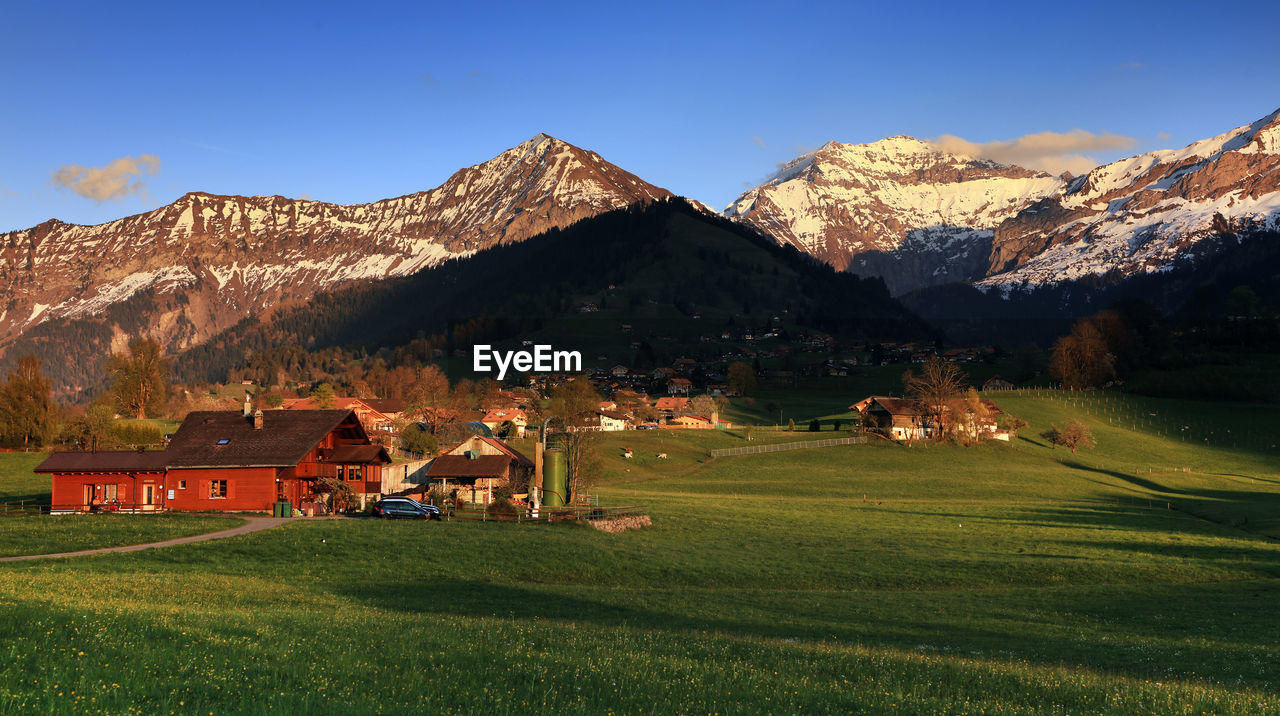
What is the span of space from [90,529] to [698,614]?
3578 centimetres

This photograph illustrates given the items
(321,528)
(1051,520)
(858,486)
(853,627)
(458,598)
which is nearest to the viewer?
(853,627)

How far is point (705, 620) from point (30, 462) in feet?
279

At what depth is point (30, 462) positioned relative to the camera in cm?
9200

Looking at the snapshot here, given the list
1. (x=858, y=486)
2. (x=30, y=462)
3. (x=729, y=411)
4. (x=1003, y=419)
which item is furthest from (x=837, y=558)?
(x=729, y=411)

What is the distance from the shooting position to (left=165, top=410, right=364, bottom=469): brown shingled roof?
6675cm

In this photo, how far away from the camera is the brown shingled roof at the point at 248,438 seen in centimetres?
6675

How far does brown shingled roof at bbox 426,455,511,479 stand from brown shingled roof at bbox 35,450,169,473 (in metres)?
21.5

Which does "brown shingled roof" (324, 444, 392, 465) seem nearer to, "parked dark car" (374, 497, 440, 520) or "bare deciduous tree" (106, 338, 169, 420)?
"parked dark car" (374, 497, 440, 520)

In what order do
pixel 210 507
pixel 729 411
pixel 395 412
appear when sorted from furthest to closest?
pixel 729 411 < pixel 395 412 < pixel 210 507

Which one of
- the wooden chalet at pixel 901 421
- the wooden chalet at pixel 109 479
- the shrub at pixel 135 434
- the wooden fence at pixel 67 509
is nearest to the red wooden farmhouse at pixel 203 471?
the wooden chalet at pixel 109 479

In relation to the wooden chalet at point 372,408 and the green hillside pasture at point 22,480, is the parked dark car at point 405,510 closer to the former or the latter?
the green hillside pasture at point 22,480

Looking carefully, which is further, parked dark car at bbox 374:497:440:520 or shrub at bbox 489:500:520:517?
shrub at bbox 489:500:520:517

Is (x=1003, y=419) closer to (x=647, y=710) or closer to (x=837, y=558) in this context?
(x=837, y=558)

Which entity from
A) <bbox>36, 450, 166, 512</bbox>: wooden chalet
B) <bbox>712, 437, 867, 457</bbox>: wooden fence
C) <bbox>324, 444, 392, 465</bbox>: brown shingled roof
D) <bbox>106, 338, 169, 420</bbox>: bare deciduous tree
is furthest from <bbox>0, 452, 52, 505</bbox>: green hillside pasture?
<bbox>712, 437, 867, 457</bbox>: wooden fence
